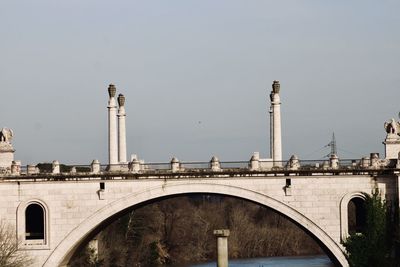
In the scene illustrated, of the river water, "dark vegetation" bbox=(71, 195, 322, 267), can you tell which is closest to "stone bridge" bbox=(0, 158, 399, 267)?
"dark vegetation" bbox=(71, 195, 322, 267)

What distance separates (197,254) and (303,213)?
3530cm

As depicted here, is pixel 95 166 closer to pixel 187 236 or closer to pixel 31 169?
pixel 31 169

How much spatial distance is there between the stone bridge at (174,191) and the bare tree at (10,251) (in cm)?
33

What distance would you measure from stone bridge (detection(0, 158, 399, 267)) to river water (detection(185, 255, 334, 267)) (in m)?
24.3

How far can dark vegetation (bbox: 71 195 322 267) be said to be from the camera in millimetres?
78938

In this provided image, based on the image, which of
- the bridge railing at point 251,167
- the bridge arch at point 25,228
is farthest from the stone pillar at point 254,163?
the bridge arch at point 25,228

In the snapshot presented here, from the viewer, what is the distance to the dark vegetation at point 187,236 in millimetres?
78938

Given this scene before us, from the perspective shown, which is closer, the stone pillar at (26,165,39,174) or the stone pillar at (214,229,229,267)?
the stone pillar at (214,229,229,267)

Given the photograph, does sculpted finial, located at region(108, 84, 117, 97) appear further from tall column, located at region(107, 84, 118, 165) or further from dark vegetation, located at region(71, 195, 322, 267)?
dark vegetation, located at region(71, 195, 322, 267)

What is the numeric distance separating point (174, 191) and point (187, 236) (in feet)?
117

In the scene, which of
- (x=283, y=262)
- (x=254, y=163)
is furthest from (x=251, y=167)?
(x=283, y=262)

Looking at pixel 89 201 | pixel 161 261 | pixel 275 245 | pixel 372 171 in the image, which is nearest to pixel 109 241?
pixel 161 261

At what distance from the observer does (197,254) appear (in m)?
87.4

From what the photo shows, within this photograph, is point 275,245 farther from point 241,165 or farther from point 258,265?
point 241,165
